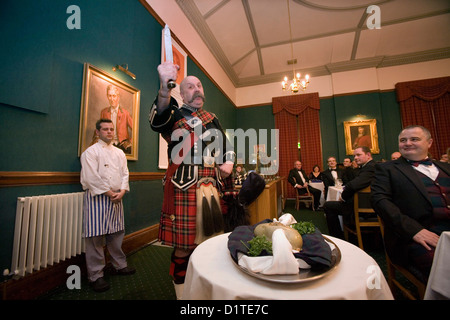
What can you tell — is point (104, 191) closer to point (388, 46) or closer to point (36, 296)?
point (36, 296)

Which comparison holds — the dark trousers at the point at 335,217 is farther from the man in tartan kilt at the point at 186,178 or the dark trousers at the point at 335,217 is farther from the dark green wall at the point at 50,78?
the dark green wall at the point at 50,78

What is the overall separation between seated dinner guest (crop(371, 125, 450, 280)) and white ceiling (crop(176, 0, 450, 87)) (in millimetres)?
4547

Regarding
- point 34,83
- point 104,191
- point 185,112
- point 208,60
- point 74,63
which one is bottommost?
point 104,191

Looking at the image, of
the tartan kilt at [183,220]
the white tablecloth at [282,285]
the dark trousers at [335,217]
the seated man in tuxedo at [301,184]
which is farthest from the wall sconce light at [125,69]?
the seated man in tuxedo at [301,184]

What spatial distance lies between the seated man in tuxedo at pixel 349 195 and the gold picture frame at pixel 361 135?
413 cm

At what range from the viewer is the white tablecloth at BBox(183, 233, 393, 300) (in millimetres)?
473

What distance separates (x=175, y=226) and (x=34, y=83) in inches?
69.7

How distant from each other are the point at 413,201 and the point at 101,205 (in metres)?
2.55

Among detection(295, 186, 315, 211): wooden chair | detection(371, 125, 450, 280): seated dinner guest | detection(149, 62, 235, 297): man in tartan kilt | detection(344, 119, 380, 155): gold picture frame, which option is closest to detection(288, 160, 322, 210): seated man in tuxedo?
detection(295, 186, 315, 211): wooden chair

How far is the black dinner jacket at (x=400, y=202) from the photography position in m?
1.26

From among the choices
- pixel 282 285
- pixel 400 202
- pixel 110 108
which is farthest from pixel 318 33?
pixel 282 285

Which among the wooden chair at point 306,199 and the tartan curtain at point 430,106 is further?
the tartan curtain at point 430,106

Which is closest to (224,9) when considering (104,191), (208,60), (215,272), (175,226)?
(208,60)
